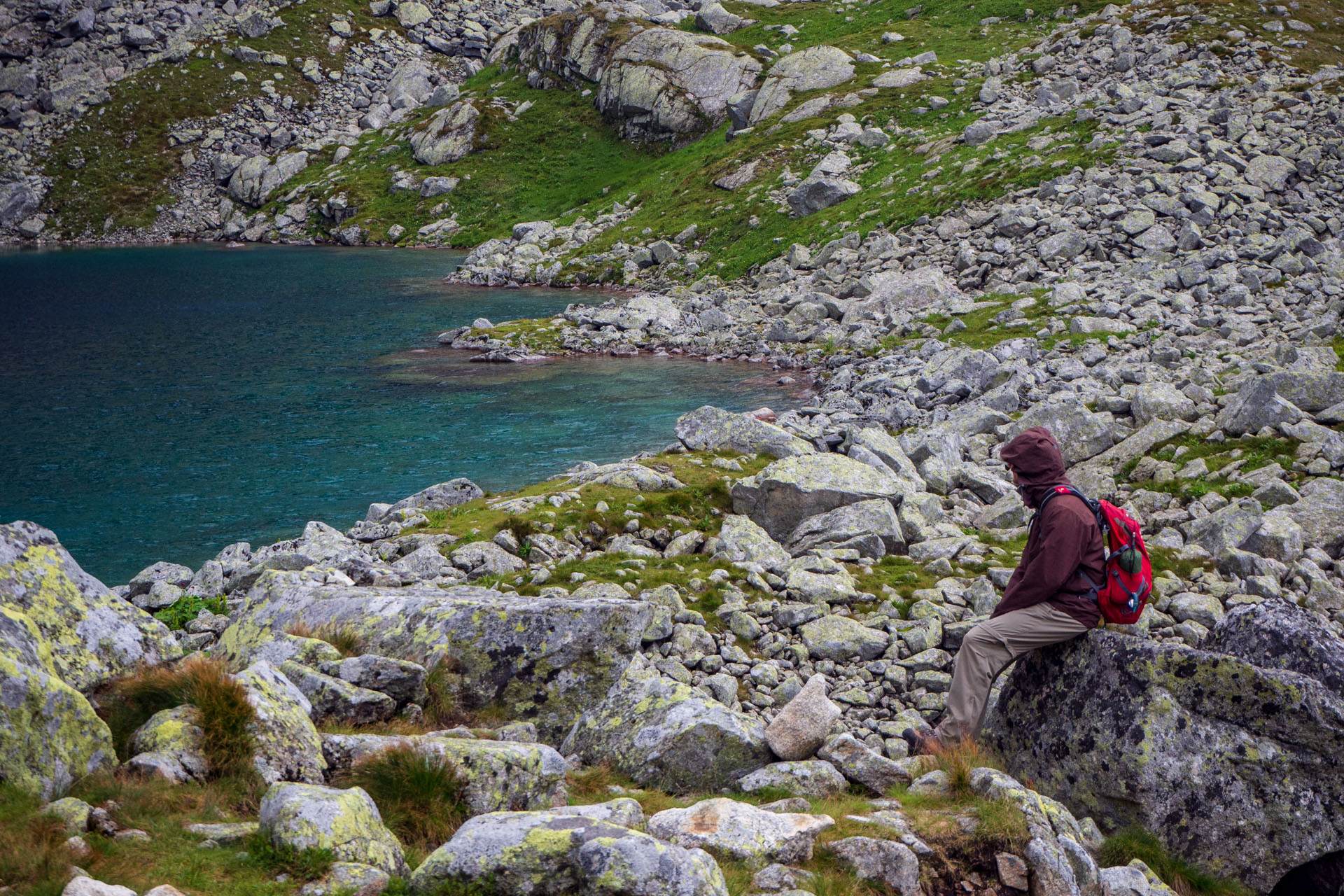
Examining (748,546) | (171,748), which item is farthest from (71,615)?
(748,546)

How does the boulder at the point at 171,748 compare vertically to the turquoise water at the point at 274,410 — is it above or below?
above

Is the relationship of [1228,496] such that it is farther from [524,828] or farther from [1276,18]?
[1276,18]

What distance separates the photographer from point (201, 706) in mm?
8273

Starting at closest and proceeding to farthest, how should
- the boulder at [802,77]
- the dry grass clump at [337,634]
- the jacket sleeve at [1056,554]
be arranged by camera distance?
the jacket sleeve at [1056,554] → the dry grass clump at [337,634] → the boulder at [802,77]

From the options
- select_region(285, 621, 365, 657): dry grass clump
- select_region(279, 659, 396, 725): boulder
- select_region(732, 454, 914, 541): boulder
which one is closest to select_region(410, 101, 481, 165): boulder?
select_region(732, 454, 914, 541): boulder

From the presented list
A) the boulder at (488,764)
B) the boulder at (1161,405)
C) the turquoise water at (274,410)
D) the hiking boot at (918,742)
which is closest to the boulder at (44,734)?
the boulder at (488,764)

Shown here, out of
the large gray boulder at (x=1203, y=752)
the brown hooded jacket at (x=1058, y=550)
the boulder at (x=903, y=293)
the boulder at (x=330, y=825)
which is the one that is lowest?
the boulder at (x=903, y=293)

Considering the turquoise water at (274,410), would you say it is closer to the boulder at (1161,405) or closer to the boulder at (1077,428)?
the boulder at (1077,428)

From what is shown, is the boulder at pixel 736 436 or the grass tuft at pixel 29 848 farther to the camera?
the boulder at pixel 736 436

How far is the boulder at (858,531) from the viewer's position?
18.3 m

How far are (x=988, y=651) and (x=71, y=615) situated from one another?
34.9ft

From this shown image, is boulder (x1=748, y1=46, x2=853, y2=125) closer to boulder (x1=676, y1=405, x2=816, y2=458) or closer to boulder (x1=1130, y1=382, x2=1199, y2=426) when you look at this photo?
boulder (x1=676, y1=405, x2=816, y2=458)

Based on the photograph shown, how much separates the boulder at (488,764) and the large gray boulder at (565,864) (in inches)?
63.9

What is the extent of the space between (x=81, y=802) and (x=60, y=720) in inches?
42.0
